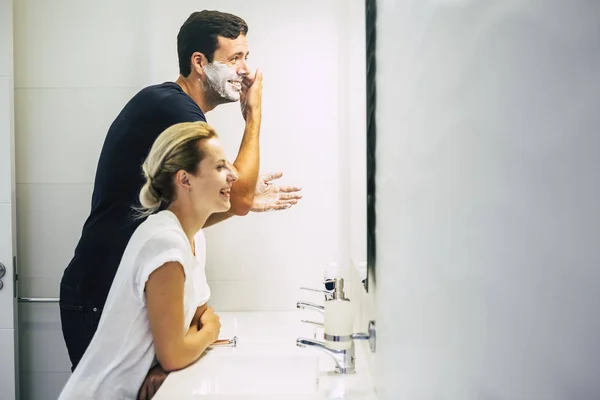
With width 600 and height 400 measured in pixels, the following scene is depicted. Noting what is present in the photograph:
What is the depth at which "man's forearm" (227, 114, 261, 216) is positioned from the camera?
178cm

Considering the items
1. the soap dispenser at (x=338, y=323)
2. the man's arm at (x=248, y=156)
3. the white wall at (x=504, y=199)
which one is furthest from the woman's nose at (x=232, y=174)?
the white wall at (x=504, y=199)

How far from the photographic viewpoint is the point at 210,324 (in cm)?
147

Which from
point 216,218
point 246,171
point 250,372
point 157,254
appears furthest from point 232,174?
point 250,372

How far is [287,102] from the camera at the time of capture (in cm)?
189

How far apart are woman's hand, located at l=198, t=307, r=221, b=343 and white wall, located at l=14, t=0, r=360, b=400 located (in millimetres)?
410

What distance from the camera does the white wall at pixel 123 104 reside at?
189 cm

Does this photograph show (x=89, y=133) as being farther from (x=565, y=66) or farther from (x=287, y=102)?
(x=565, y=66)

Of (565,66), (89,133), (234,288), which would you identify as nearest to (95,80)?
(89,133)

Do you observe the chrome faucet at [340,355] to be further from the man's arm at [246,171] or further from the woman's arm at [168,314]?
the man's arm at [246,171]

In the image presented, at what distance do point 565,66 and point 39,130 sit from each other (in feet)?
6.46

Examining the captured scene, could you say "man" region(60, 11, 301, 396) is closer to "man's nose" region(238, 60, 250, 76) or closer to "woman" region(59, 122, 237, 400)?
"man's nose" region(238, 60, 250, 76)

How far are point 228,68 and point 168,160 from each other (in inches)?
16.4

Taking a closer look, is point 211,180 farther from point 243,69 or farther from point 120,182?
point 243,69

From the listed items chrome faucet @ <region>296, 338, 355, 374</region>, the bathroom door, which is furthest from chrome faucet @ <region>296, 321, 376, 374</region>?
the bathroom door
